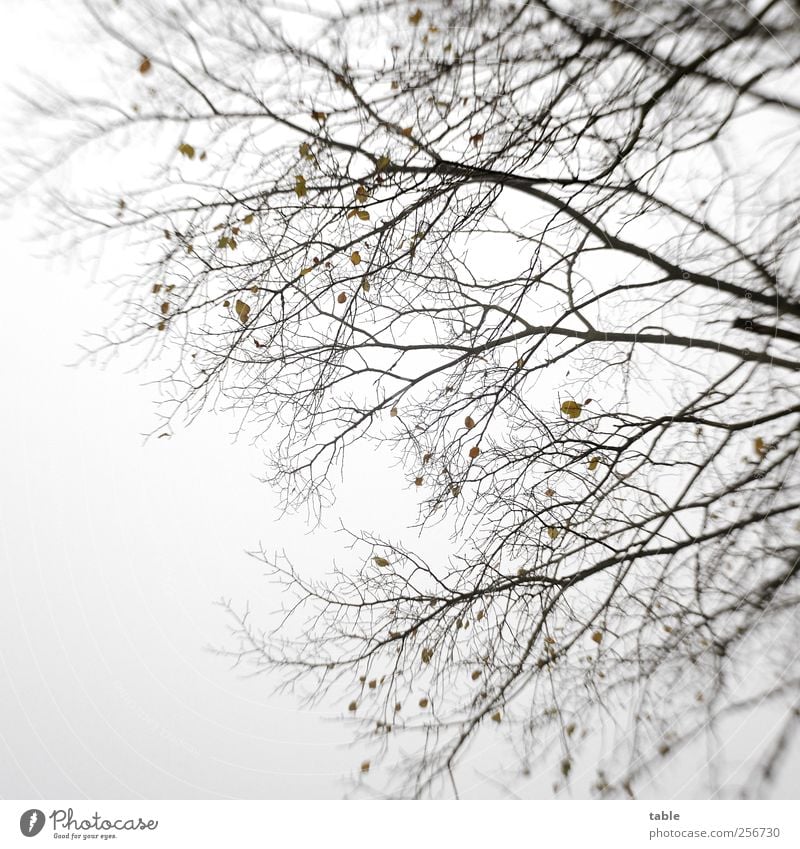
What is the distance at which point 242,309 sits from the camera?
2.14m

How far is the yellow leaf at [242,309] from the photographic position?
2.14 meters

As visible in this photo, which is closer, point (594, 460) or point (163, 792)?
point (163, 792)

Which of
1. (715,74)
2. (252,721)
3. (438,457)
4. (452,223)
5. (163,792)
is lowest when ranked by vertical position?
(163,792)

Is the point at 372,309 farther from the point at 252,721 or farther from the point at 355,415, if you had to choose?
the point at 252,721

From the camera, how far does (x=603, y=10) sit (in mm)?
2051

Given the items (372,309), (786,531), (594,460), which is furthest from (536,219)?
(786,531)

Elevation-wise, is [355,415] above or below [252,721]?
above

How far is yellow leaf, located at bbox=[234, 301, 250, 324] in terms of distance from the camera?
214 centimetres

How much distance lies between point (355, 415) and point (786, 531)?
1631 millimetres

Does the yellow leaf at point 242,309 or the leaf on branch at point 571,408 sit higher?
the yellow leaf at point 242,309

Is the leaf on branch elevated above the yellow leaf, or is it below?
below

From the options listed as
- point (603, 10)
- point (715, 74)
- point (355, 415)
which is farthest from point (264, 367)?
point (715, 74)
